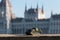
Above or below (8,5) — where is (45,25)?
below

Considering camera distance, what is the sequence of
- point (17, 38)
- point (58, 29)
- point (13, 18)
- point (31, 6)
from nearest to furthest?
point (17, 38), point (58, 29), point (13, 18), point (31, 6)

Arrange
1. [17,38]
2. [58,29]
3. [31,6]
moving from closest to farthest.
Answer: [17,38], [58,29], [31,6]

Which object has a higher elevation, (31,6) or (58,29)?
(31,6)

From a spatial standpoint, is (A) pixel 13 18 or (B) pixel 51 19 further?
(A) pixel 13 18

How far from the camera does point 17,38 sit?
5.26ft

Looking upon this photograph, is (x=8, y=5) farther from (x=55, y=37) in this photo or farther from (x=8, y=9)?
(x=55, y=37)

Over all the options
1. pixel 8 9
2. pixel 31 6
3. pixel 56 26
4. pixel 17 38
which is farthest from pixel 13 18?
pixel 17 38

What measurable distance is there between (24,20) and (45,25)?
16.6 feet

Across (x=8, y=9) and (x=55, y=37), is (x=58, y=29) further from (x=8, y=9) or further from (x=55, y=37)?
(x=55, y=37)

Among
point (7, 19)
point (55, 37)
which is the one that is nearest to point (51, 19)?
point (7, 19)

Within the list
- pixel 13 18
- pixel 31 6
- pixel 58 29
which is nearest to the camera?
pixel 58 29

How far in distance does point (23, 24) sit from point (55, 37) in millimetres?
56949

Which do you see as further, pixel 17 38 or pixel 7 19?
pixel 7 19

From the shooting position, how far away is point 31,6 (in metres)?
65.8
